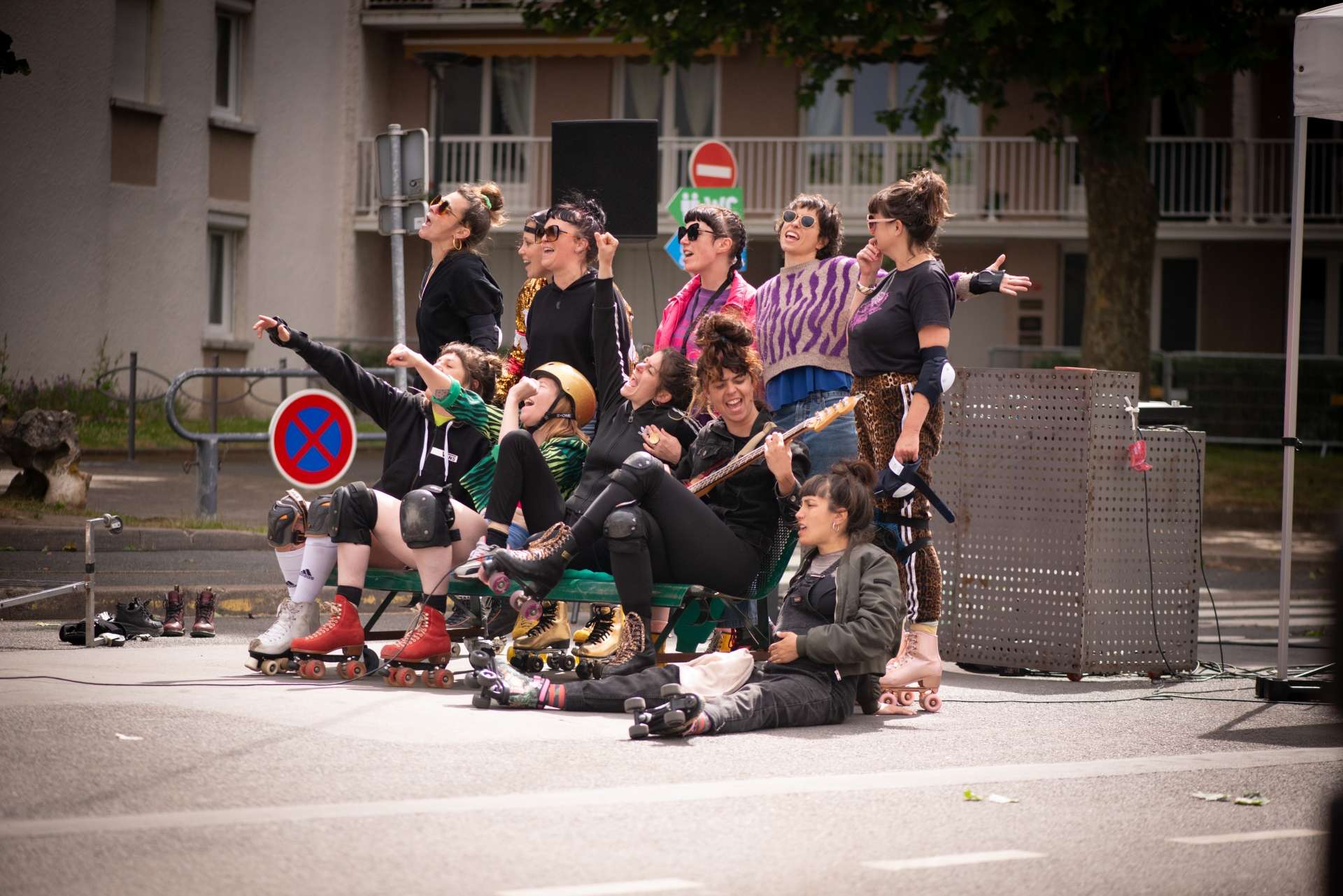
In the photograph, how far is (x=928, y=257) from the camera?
7570 millimetres

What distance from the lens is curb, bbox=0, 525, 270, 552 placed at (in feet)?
41.0

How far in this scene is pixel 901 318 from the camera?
24.5ft

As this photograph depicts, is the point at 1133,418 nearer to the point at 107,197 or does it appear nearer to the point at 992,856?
the point at 992,856

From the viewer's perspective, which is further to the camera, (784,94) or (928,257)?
(784,94)

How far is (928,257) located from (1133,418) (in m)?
1.69

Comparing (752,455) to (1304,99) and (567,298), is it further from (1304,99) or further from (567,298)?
(1304,99)

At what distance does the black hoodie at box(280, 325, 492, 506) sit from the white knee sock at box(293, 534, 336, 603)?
371 mm

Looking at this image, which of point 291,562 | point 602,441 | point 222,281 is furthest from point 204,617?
point 222,281

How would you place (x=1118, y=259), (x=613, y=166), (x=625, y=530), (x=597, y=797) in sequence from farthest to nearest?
(x=1118, y=259)
(x=613, y=166)
(x=625, y=530)
(x=597, y=797)

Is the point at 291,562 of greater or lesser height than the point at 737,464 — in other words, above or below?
below

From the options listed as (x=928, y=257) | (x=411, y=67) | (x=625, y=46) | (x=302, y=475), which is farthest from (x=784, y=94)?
(x=928, y=257)

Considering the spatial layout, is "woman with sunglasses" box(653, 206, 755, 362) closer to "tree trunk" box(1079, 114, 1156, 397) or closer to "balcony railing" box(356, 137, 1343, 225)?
"tree trunk" box(1079, 114, 1156, 397)

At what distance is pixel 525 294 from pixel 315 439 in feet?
8.79

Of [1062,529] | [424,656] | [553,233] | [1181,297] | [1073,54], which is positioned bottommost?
[424,656]
